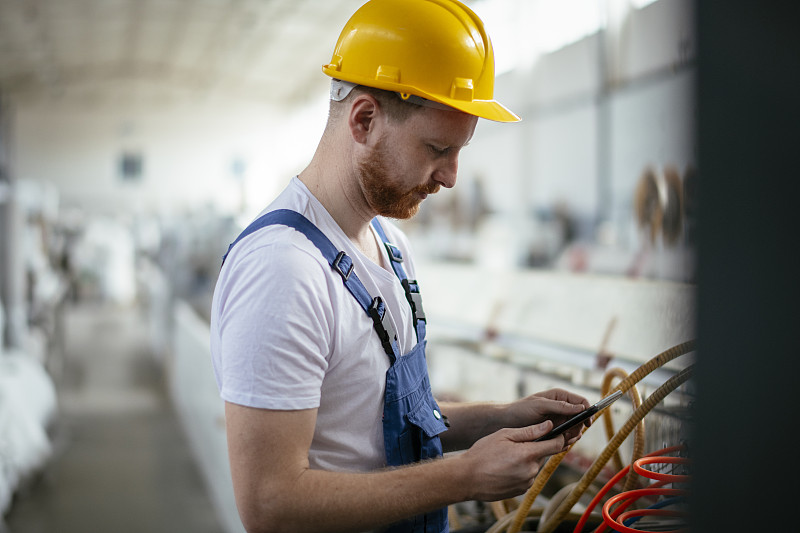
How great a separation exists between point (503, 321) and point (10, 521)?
2.88 meters

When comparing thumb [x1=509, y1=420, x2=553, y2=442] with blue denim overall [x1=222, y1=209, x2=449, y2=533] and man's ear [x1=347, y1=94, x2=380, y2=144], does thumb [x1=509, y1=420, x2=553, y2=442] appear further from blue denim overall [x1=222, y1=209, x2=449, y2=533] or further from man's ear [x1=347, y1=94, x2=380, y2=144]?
man's ear [x1=347, y1=94, x2=380, y2=144]

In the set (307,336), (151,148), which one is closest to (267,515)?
(307,336)

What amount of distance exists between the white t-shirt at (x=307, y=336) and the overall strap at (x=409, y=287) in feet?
0.18

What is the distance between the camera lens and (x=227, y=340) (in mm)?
1017

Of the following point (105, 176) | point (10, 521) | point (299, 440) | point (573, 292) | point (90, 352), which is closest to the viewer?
point (299, 440)

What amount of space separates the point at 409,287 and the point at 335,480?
447mm

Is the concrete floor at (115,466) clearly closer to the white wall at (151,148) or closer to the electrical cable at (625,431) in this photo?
the electrical cable at (625,431)

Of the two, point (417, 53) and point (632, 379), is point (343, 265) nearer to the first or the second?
point (417, 53)

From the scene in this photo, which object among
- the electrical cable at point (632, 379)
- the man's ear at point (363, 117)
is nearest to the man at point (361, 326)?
the man's ear at point (363, 117)

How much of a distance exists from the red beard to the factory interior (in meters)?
0.45

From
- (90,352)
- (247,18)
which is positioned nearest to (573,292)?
(90,352)

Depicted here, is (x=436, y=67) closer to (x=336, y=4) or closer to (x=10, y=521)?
(x=10, y=521)

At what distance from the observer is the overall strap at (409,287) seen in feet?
4.33

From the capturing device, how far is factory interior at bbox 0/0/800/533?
42 centimetres
